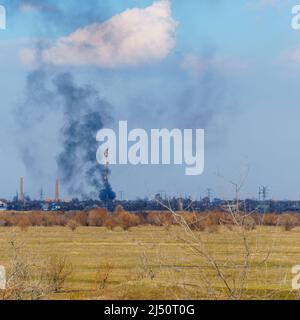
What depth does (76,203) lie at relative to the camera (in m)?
89.0

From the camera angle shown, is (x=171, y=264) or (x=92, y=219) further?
(x=92, y=219)

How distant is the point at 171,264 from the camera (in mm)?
25219

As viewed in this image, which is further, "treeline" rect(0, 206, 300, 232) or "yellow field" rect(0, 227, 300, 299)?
"treeline" rect(0, 206, 300, 232)

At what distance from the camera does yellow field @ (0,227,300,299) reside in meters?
14.3

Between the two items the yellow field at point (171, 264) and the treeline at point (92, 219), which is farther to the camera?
the treeline at point (92, 219)

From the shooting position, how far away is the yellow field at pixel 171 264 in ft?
46.8

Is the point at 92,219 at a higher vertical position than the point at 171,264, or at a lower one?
higher

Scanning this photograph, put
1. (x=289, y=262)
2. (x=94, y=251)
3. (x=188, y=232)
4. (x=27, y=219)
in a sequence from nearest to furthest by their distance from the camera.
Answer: (x=188, y=232) < (x=289, y=262) < (x=94, y=251) < (x=27, y=219)

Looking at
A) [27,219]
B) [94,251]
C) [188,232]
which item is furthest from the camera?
[27,219]
